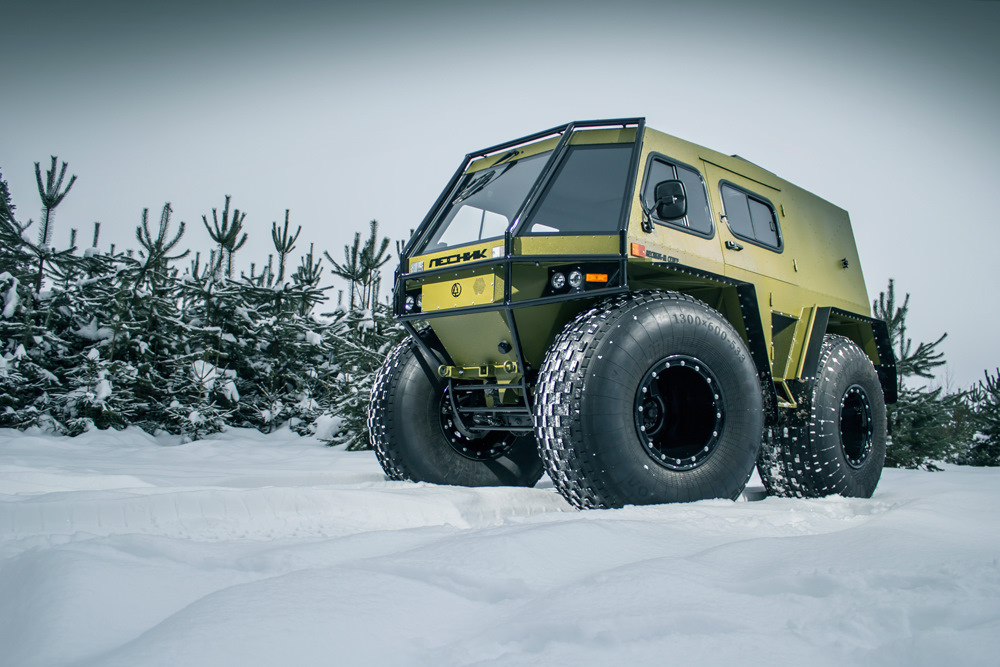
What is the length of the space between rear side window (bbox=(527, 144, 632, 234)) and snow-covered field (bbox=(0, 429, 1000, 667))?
2068mm

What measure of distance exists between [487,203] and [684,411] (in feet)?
6.44

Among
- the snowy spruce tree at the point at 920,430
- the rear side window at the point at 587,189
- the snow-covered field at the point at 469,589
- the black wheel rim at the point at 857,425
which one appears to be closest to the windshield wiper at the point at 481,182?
the rear side window at the point at 587,189

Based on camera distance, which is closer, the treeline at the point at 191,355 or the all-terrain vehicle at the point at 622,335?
the all-terrain vehicle at the point at 622,335

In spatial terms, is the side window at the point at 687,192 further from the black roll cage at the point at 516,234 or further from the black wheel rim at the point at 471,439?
the black wheel rim at the point at 471,439

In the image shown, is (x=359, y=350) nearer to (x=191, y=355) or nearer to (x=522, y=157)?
(x=191, y=355)

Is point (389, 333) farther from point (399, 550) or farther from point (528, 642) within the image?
point (528, 642)

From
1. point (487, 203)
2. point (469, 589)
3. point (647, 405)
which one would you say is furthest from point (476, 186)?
point (469, 589)

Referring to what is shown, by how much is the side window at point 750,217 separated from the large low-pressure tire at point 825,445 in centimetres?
96

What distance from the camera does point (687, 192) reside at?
446 centimetres

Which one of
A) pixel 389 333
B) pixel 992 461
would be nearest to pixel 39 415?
pixel 389 333

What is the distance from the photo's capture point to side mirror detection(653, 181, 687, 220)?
3.85 meters

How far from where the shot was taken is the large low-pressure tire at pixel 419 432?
4637 millimetres

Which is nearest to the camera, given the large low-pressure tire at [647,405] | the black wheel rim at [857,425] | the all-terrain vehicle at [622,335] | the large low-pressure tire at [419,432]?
the large low-pressure tire at [647,405]

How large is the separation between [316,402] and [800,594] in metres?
11.0
